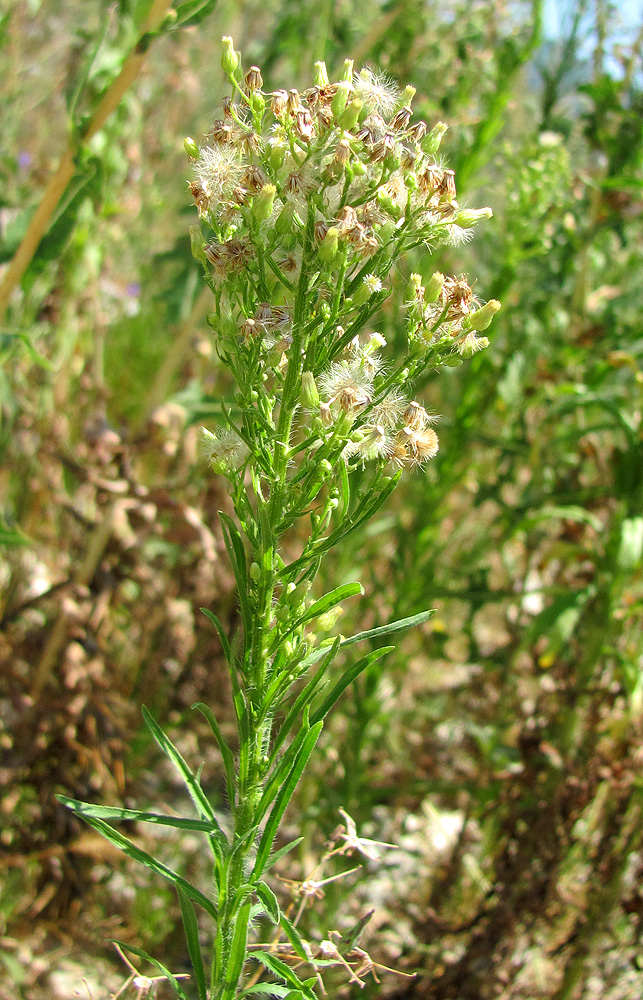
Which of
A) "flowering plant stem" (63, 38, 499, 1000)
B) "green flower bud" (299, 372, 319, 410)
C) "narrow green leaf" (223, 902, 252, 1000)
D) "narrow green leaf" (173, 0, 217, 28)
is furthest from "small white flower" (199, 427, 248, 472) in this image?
"narrow green leaf" (173, 0, 217, 28)

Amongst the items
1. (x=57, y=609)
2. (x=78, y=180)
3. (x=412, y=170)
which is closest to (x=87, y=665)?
(x=57, y=609)

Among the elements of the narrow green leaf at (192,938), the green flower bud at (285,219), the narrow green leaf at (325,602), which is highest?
the green flower bud at (285,219)

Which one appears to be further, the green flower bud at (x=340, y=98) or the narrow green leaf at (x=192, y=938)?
the narrow green leaf at (x=192, y=938)

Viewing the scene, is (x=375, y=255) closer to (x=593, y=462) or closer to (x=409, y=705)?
(x=593, y=462)

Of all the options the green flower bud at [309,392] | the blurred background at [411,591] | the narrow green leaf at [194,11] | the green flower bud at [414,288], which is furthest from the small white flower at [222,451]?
the narrow green leaf at [194,11]

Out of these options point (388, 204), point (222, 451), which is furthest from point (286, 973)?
point (388, 204)

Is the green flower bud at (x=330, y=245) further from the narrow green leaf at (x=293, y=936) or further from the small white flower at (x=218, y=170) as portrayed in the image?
the narrow green leaf at (x=293, y=936)

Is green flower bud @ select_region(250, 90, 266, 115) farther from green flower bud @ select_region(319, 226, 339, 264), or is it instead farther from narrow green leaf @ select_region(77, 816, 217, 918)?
narrow green leaf @ select_region(77, 816, 217, 918)
